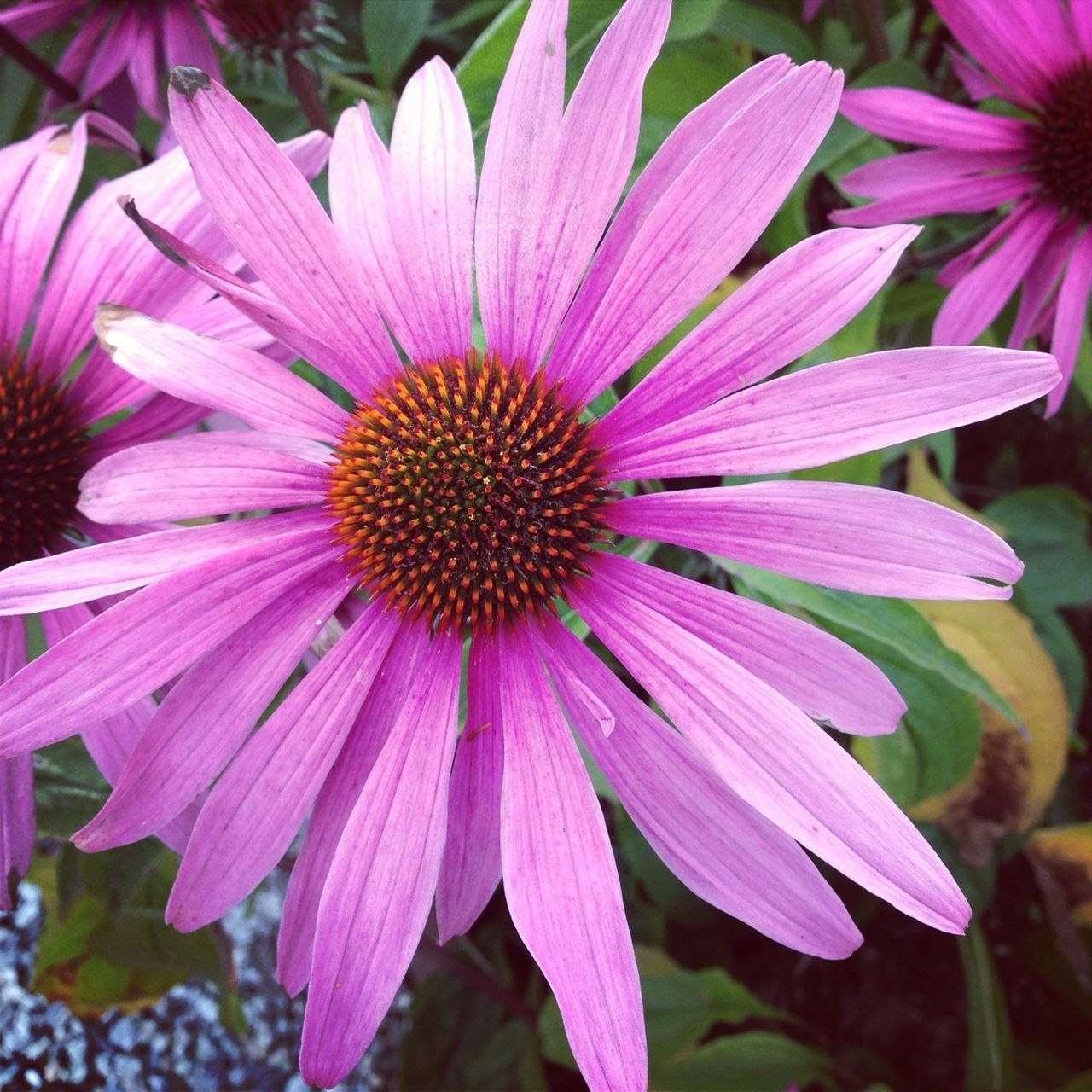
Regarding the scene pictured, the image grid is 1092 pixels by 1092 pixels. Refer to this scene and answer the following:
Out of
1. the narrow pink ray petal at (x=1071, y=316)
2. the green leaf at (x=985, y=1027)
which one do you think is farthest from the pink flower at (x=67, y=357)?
the green leaf at (x=985, y=1027)

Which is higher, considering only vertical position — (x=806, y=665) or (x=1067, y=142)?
(x=1067, y=142)

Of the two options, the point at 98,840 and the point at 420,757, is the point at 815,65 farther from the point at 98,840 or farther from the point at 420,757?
the point at 98,840

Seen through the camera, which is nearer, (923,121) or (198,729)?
(198,729)

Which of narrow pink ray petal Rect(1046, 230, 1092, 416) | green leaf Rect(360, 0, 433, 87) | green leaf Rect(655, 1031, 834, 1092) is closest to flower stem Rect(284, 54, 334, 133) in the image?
green leaf Rect(360, 0, 433, 87)

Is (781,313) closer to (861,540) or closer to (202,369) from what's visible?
(861,540)

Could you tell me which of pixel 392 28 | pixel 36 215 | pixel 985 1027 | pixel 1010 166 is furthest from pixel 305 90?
pixel 985 1027

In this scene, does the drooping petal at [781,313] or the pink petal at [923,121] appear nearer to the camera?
the drooping petal at [781,313]

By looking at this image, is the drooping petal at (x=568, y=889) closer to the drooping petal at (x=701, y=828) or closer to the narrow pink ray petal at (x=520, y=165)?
the drooping petal at (x=701, y=828)
